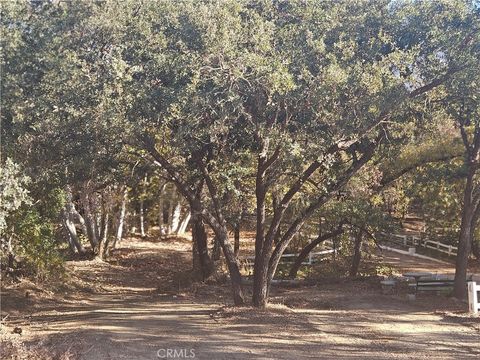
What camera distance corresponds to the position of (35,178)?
38.4 feet

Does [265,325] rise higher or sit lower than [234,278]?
lower

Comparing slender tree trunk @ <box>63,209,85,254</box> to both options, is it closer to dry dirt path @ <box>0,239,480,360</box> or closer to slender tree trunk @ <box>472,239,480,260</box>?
dry dirt path @ <box>0,239,480,360</box>

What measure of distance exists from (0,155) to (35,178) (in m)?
1.20

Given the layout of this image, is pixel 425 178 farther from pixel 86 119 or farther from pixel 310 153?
pixel 86 119

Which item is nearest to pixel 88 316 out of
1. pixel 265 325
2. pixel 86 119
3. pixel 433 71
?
pixel 265 325

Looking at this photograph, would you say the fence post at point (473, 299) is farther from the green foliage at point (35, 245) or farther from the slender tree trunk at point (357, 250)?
the green foliage at point (35, 245)

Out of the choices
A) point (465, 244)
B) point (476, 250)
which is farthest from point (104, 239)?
point (476, 250)

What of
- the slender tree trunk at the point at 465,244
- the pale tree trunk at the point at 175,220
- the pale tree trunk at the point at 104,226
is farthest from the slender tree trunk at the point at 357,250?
the pale tree trunk at the point at 175,220

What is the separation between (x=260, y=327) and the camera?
11.0 m

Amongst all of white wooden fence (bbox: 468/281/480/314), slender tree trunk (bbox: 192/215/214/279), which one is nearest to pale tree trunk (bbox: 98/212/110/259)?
slender tree trunk (bbox: 192/215/214/279)

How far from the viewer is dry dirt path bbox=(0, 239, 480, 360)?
9.37 m

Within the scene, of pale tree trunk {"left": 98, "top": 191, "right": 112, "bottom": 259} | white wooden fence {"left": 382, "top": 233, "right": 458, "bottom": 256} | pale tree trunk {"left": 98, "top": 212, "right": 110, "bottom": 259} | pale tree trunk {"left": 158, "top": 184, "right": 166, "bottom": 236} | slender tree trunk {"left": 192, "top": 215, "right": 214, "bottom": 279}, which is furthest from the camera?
white wooden fence {"left": 382, "top": 233, "right": 458, "bottom": 256}

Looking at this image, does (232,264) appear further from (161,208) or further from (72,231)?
(161,208)

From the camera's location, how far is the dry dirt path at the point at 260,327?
9.37 metres
